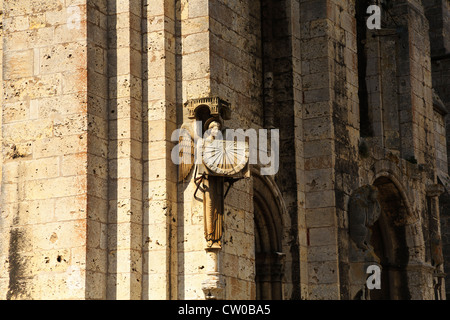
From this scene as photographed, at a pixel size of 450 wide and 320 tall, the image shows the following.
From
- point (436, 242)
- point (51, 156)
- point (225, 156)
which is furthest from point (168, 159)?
point (436, 242)

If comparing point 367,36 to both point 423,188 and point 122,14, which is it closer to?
point 423,188

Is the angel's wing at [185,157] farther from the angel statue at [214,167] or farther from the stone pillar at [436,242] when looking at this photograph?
the stone pillar at [436,242]

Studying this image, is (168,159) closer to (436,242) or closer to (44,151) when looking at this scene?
(44,151)

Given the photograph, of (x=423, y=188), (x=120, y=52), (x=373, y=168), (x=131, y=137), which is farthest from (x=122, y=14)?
(x=423, y=188)

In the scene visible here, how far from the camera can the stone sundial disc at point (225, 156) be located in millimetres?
15109

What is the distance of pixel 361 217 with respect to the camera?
Result: 18.4 m

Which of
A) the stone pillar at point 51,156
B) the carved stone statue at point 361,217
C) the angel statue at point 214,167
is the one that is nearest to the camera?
the stone pillar at point 51,156

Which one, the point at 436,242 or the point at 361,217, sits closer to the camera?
the point at 361,217

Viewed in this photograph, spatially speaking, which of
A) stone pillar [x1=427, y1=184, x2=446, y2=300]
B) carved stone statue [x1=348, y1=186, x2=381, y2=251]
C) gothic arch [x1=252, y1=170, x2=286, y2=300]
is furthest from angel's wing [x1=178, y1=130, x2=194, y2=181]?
stone pillar [x1=427, y1=184, x2=446, y2=300]

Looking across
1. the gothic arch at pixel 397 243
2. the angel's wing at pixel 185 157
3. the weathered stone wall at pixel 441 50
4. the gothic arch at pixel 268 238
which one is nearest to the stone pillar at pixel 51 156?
the angel's wing at pixel 185 157

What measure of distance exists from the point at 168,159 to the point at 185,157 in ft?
0.75

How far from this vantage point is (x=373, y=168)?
19.8 m

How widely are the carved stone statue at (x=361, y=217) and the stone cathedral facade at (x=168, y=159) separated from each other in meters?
0.02

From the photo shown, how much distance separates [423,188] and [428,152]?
914 mm
